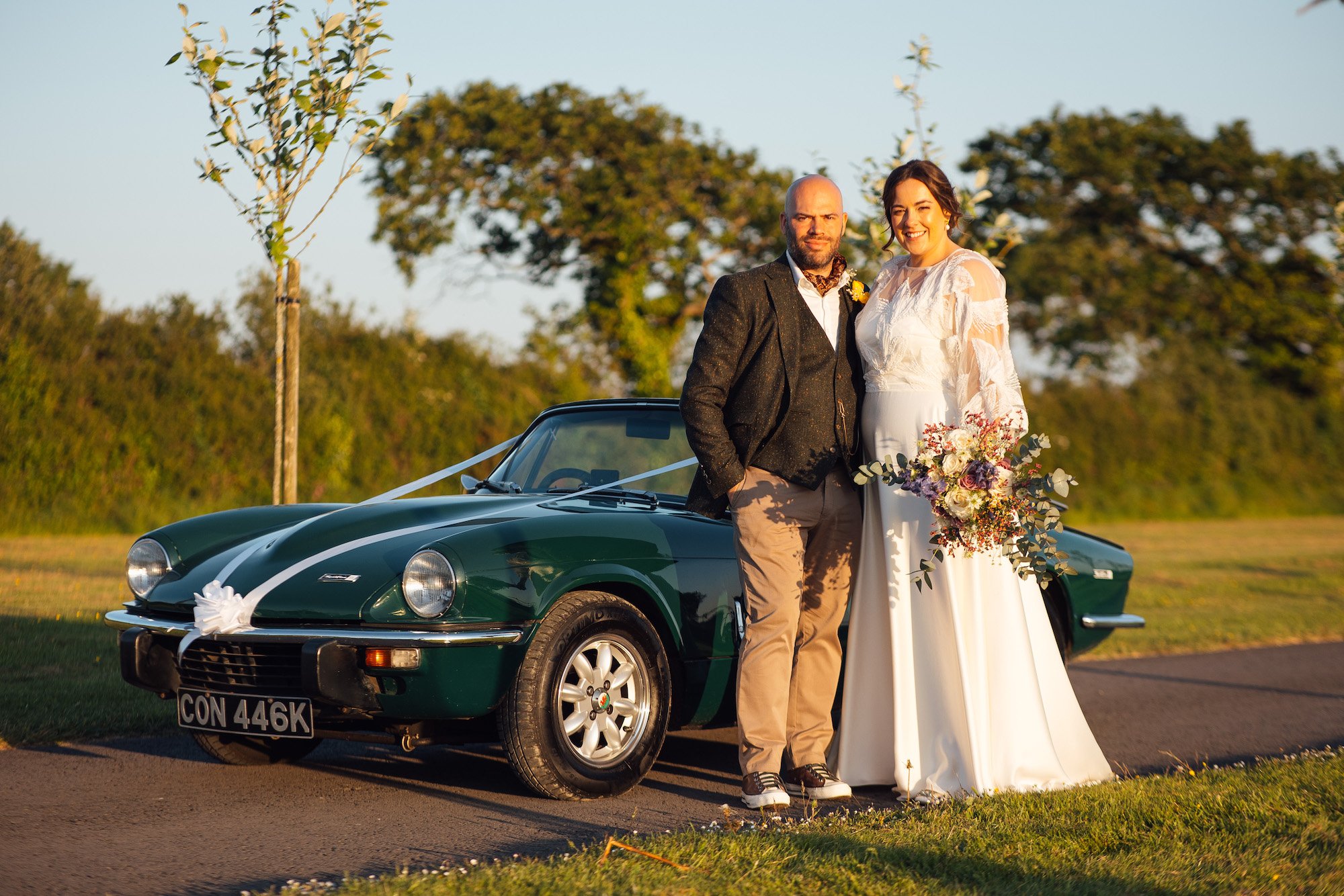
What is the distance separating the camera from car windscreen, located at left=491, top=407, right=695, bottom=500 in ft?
18.7

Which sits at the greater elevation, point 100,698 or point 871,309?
point 871,309

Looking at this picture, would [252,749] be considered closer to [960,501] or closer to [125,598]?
[960,501]

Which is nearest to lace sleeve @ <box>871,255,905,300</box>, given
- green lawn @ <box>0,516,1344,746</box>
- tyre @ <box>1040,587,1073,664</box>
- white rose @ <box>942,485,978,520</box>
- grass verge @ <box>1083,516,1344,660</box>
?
white rose @ <box>942,485,978,520</box>

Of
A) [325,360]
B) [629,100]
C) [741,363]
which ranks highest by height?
[629,100]

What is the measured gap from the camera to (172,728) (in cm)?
613

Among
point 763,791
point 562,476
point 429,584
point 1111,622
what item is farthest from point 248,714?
point 1111,622

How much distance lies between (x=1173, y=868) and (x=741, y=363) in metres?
2.09

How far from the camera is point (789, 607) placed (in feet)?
14.9

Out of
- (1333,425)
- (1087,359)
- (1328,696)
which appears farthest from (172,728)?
(1333,425)

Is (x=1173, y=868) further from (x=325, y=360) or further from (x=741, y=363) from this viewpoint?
(x=325, y=360)

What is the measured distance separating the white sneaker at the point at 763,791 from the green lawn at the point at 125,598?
10.1ft

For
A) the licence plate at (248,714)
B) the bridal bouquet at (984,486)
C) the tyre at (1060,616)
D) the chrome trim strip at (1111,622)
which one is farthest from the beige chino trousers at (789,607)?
the chrome trim strip at (1111,622)

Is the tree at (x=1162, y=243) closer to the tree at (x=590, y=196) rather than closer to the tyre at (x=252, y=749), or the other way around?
the tree at (x=590, y=196)

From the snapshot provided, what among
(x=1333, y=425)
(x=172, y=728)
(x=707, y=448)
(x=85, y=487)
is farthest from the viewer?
(x=1333, y=425)
